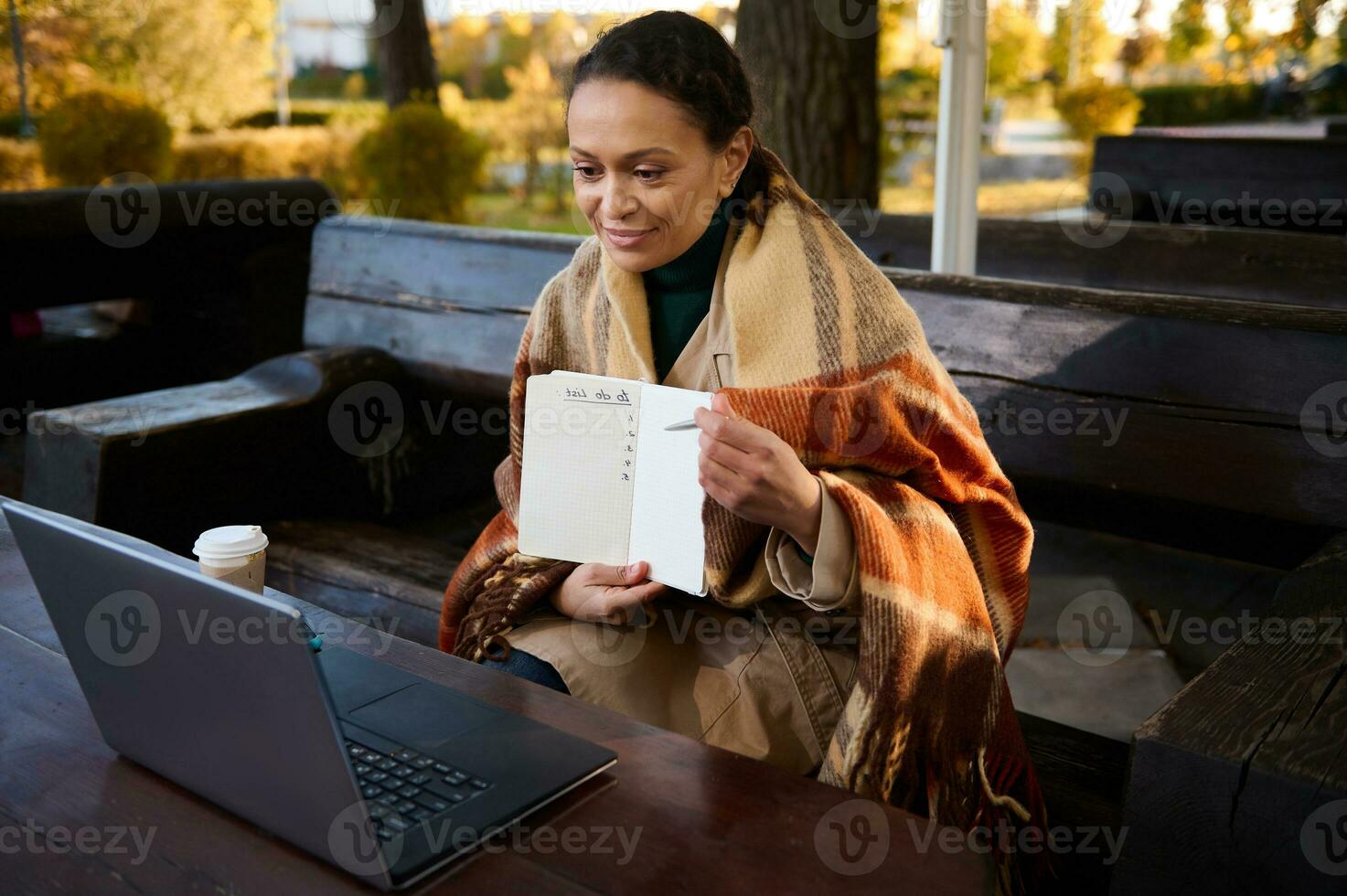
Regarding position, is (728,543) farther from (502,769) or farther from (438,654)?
(502,769)

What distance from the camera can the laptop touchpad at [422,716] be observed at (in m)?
1.27

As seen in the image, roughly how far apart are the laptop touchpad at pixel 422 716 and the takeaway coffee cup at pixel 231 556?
26 centimetres

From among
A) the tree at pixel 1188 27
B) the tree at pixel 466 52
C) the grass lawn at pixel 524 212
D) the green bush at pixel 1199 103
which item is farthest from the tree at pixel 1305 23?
the tree at pixel 466 52

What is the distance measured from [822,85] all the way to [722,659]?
2.81 m

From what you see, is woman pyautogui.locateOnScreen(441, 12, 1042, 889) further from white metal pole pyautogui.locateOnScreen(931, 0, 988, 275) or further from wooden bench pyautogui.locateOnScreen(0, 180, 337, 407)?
wooden bench pyautogui.locateOnScreen(0, 180, 337, 407)

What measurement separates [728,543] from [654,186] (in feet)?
1.71

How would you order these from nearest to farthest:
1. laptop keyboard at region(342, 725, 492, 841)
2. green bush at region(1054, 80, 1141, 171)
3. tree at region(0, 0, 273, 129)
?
laptop keyboard at region(342, 725, 492, 841)
tree at region(0, 0, 273, 129)
green bush at region(1054, 80, 1141, 171)

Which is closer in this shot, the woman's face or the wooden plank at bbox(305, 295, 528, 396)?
the woman's face

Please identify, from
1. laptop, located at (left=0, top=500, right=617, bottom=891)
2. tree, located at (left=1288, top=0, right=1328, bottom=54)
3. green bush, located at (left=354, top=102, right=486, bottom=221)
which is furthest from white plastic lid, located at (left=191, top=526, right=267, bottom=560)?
tree, located at (left=1288, top=0, right=1328, bottom=54)

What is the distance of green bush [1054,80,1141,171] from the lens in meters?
15.4

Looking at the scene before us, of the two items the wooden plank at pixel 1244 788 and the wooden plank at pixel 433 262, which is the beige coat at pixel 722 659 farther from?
the wooden plank at pixel 433 262

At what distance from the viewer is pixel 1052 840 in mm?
1749

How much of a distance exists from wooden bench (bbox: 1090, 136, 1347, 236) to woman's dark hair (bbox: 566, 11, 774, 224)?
3508mm

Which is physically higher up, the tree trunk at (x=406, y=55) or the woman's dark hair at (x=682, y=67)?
the tree trunk at (x=406, y=55)
